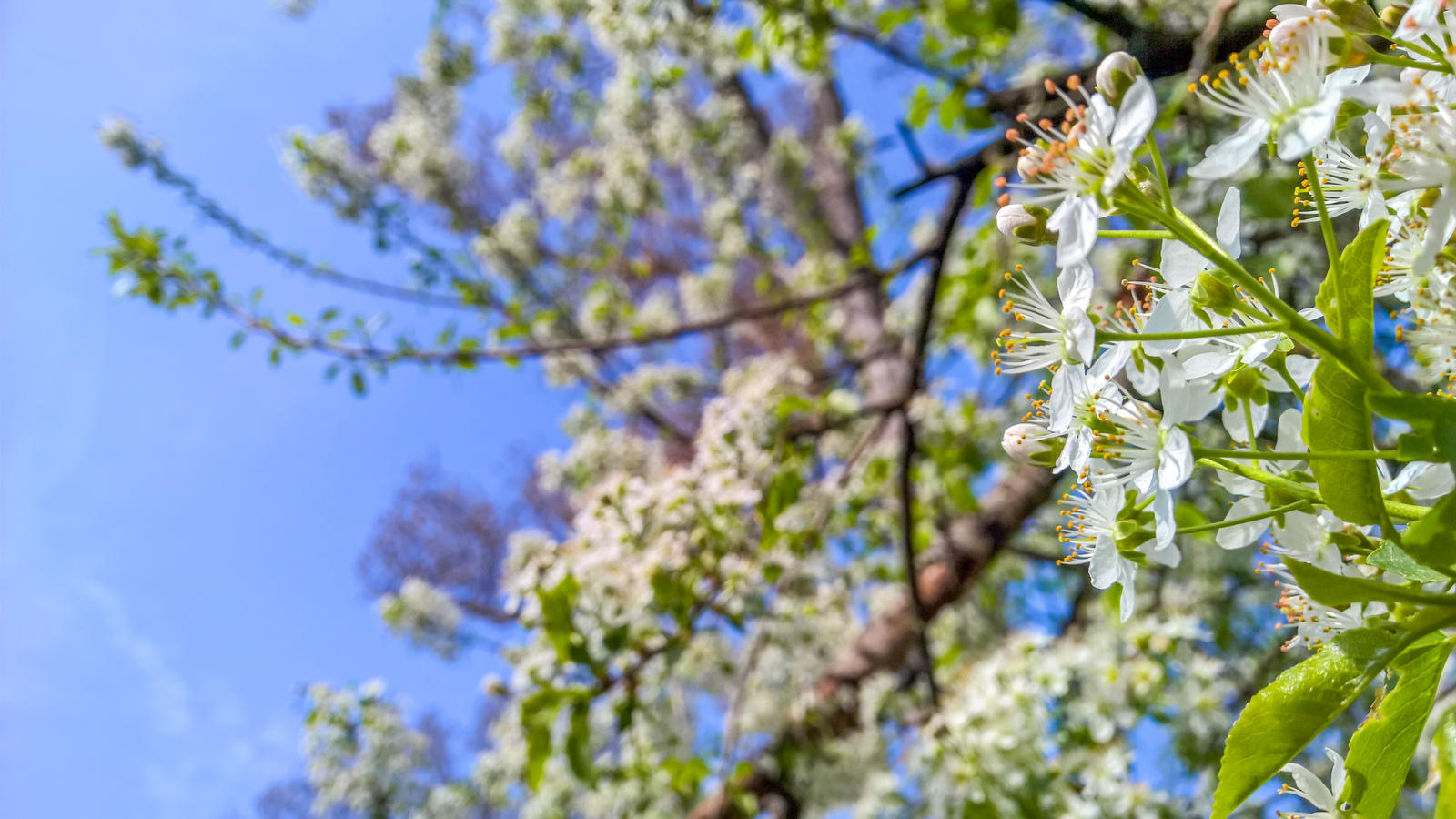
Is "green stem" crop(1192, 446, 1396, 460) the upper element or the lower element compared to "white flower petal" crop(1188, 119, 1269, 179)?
lower

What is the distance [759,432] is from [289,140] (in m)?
2.60

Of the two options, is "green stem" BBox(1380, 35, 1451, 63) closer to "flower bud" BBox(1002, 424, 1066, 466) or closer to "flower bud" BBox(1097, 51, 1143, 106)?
"flower bud" BBox(1097, 51, 1143, 106)

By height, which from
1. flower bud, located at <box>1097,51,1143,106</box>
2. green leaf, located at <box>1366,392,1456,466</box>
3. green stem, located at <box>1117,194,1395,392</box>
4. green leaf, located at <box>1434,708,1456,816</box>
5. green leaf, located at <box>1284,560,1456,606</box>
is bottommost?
green leaf, located at <box>1434,708,1456,816</box>

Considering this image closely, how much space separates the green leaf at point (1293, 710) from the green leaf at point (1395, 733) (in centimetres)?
2

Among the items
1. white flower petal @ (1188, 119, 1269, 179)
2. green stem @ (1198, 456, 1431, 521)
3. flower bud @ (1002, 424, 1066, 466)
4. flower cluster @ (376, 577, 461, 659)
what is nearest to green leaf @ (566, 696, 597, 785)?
flower bud @ (1002, 424, 1066, 466)

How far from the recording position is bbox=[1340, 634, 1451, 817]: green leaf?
49 cm

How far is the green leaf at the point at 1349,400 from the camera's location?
1.53 ft

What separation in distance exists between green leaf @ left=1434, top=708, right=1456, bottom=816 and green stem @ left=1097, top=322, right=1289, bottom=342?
0.88ft

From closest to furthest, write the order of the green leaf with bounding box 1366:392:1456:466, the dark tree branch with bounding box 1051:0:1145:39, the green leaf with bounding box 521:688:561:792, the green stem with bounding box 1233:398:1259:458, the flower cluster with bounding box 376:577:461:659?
the green leaf with bounding box 1366:392:1456:466, the green stem with bounding box 1233:398:1259:458, the dark tree branch with bounding box 1051:0:1145:39, the green leaf with bounding box 521:688:561:792, the flower cluster with bounding box 376:577:461:659

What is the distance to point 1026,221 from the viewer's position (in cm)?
54

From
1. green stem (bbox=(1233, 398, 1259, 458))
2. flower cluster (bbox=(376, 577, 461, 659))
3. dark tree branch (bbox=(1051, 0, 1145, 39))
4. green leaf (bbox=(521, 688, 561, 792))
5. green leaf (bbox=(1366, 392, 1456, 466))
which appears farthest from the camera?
flower cluster (bbox=(376, 577, 461, 659))

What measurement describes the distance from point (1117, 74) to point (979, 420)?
7.40ft

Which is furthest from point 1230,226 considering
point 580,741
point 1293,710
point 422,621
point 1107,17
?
point 422,621

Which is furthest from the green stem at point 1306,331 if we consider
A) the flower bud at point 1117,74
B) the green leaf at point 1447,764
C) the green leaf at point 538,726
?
the green leaf at point 538,726
